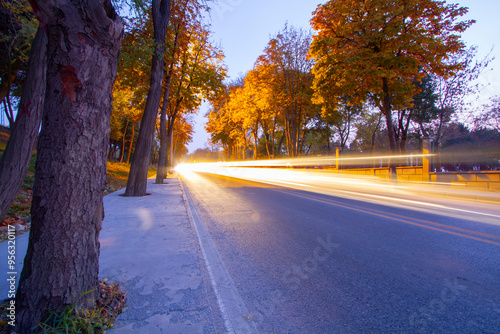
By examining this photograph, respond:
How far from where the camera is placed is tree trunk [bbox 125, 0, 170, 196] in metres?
10.4

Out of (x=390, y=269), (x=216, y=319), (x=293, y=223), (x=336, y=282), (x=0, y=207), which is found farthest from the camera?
(x=293, y=223)

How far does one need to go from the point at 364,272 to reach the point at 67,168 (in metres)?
3.38

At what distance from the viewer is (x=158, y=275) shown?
10.3 ft

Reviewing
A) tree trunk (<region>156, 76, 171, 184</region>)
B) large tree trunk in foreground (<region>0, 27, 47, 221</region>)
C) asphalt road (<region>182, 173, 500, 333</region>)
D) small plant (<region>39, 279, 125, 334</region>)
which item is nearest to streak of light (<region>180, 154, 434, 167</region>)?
asphalt road (<region>182, 173, 500, 333</region>)

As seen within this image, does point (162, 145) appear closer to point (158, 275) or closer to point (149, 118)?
point (149, 118)

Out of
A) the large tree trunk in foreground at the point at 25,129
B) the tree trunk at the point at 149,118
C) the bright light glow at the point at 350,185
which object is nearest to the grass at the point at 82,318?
the large tree trunk in foreground at the point at 25,129

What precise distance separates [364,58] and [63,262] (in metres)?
16.1

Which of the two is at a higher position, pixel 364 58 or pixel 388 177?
pixel 364 58

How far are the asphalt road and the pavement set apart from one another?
0.40 meters

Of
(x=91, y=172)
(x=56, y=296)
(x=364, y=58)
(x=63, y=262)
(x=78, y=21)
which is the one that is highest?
(x=364, y=58)

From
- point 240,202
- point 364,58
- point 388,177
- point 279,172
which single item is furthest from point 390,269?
point 279,172

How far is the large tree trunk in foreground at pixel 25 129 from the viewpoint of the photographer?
5445mm

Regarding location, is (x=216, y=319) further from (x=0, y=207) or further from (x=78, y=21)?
(x=0, y=207)

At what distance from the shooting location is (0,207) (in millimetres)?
5324
